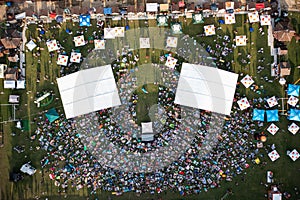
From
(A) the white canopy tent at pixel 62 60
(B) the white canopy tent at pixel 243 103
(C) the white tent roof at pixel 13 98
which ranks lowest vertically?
(B) the white canopy tent at pixel 243 103

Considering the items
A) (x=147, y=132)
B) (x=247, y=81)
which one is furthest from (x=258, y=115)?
(x=147, y=132)

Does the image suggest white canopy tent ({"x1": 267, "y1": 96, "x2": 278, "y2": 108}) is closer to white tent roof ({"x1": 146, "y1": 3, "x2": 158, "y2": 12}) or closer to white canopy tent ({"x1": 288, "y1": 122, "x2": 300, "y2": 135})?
white canopy tent ({"x1": 288, "y1": 122, "x2": 300, "y2": 135})

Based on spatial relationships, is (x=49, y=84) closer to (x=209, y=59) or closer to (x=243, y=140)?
(x=209, y=59)

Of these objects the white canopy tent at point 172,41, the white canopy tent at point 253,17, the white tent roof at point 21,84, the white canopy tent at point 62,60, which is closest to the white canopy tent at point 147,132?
the white canopy tent at point 172,41

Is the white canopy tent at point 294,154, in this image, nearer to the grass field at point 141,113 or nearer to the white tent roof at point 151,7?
the grass field at point 141,113

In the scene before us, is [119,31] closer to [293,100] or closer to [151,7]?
[151,7]

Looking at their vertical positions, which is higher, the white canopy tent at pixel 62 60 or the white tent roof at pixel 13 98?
the white canopy tent at pixel 62 60

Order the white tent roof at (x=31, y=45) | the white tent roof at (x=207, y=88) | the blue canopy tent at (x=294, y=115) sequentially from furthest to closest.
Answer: the white tent roof at (x=31, y=45) → the blue canopy tent at (x=294, y=115) → the white tent roof at (x=207, y=88)

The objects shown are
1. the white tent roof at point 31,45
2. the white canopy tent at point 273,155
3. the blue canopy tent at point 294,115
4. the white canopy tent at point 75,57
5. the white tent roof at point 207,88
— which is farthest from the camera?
the white tent roof at point 31,45
